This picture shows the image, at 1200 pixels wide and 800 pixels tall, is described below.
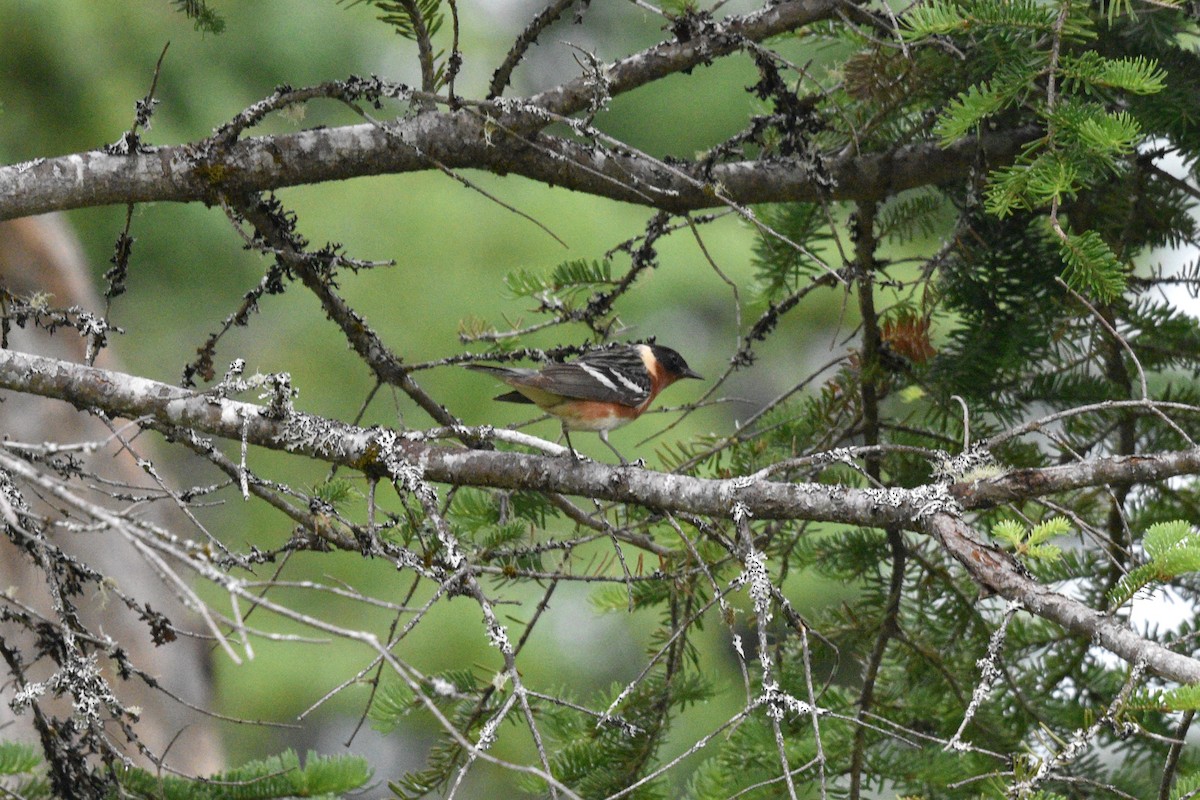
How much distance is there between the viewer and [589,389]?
11.9 ft

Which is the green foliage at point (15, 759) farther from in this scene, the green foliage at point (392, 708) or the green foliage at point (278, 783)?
the green foliage at point (392, 708)

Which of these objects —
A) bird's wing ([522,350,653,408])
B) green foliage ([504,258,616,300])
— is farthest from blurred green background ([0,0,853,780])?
green foliage ([504,258,616,300])

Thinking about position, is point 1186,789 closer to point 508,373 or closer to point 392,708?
point 392,708

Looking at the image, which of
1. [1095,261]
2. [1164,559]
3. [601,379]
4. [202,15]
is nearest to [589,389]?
[601,379]

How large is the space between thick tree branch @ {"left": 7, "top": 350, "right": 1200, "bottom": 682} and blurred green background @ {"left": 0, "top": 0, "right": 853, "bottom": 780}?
4786 mm

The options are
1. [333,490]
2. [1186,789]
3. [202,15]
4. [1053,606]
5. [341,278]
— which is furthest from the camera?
[341,278]

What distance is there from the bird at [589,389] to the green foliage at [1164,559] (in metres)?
1.81

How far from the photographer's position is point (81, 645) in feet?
7.51

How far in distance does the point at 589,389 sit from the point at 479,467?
1.16 meters

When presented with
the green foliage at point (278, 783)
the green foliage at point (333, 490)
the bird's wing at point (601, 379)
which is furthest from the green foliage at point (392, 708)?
the bird's wing at point (601, 379)

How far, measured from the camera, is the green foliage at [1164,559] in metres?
1.75

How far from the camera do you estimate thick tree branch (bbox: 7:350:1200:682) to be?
2.16 metres

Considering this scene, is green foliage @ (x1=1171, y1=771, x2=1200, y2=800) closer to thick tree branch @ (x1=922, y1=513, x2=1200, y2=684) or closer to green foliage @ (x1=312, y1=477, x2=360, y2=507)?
thick tree branch @ (x1=922, y1=513, x2=1200, y2=684)

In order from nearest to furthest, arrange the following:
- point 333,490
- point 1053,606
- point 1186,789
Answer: point 1186,789 → point 1053,606 → point 333,490
